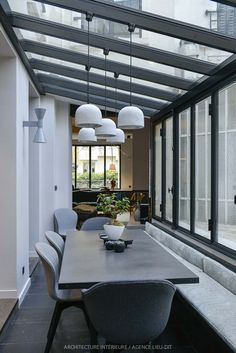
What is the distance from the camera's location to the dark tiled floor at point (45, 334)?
10.3ft

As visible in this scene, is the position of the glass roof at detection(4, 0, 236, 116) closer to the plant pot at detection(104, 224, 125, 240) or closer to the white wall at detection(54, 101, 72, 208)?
the plant pot at detection(104, 224, 125, 240)

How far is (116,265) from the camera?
2824mm

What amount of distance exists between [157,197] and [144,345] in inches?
176

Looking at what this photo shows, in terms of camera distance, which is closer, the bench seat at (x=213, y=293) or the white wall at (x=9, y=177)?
the bench seat at (x=213, y=293)

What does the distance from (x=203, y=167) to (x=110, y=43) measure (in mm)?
1795

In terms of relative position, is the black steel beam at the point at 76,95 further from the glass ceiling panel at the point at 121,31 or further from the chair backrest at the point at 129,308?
the chair backrest at the point at 129,308

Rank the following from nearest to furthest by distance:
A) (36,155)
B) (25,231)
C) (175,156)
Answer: (25,231)
(175,156)
(36,155)

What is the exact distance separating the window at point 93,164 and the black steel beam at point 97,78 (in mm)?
9022

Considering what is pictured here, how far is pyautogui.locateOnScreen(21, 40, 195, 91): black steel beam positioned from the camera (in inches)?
166

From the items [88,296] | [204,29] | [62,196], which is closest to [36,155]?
[62,196]

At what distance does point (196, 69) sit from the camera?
3783 millimetres

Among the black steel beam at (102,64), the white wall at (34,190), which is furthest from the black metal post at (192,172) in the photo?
the white wall at (34,190)

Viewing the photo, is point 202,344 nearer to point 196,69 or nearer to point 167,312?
point 167,312

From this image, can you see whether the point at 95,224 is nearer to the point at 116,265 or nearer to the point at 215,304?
the point at 116,265
